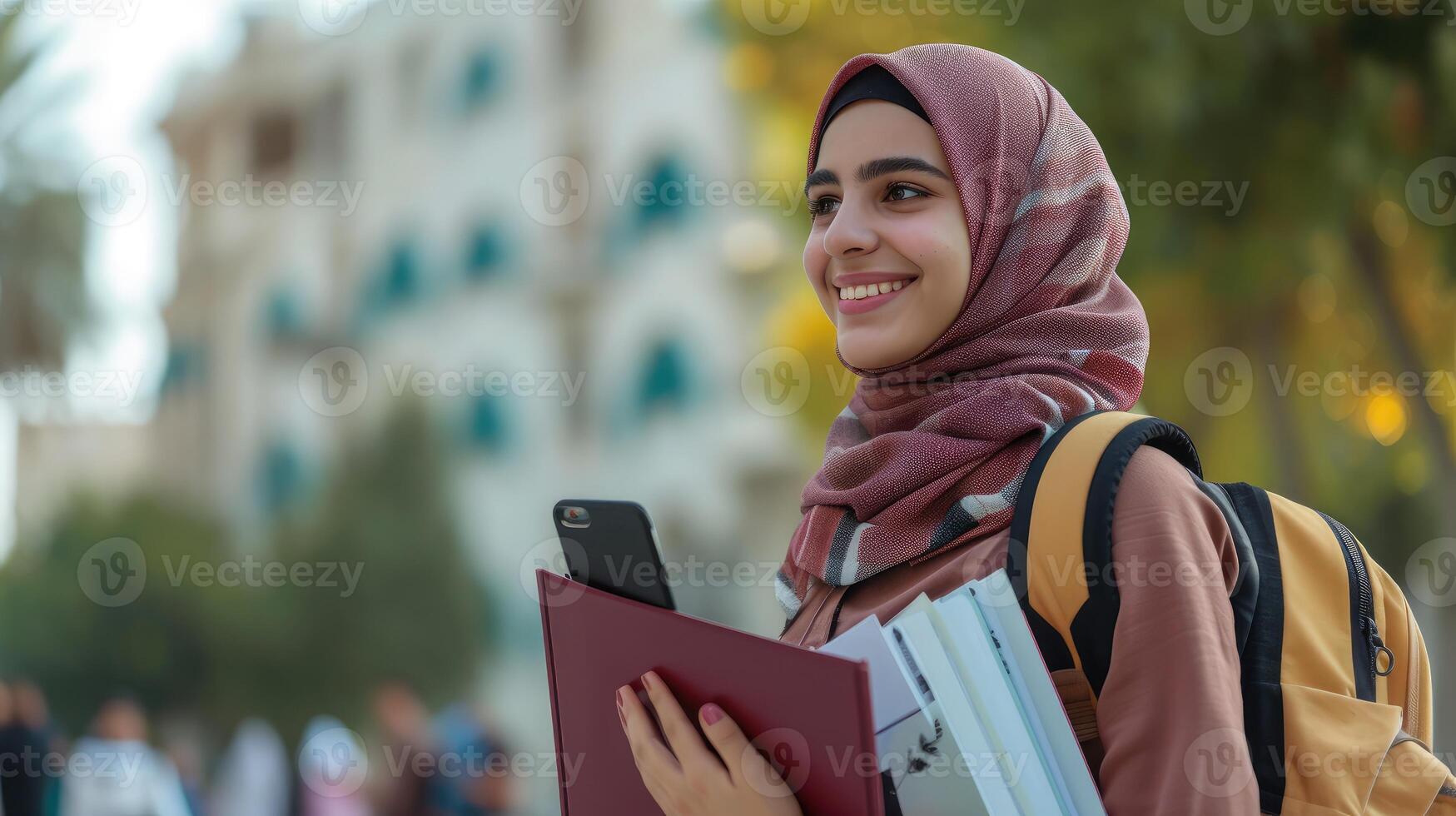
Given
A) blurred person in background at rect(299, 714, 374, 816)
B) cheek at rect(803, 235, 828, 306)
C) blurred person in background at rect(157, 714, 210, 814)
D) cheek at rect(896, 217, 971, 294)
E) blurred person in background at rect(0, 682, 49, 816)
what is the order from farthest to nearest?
blurred person in background at rect(157, 714, 210, 814), blurred person in background at rect(299, 714, 374, 816), blurred person in background at rect(0, 682, 49, 816), cheek at rect(803, 235, 828, 306), cheek at rect(896, 217, 971, 294)

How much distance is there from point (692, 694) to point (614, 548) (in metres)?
0.16

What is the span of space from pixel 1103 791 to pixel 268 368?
12.5m

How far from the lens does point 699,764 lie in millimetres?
1009

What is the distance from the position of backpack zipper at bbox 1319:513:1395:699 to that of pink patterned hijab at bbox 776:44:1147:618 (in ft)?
0.81

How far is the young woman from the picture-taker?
3.19 ft

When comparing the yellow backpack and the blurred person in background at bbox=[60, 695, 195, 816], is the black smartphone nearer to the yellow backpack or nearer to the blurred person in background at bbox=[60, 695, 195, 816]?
the yellow backpack

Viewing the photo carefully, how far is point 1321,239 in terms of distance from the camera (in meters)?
4.44

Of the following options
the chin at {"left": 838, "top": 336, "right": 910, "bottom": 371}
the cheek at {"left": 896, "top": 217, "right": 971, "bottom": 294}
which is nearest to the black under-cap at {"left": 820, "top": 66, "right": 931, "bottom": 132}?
the cheek at {"left": 896, "top": 217, "right": 971, "bottom": 294}

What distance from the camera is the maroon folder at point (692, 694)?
0.88 m

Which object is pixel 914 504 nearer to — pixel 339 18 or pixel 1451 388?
pixel 1451 388

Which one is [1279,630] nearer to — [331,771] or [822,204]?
[822,204]

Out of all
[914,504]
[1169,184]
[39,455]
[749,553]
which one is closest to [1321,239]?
[1169,184]

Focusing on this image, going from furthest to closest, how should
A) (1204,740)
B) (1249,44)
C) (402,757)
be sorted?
(402,757) < (1249,44) < (1204,740)

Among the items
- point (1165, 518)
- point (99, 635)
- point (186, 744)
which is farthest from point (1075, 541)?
point (99, 635)
